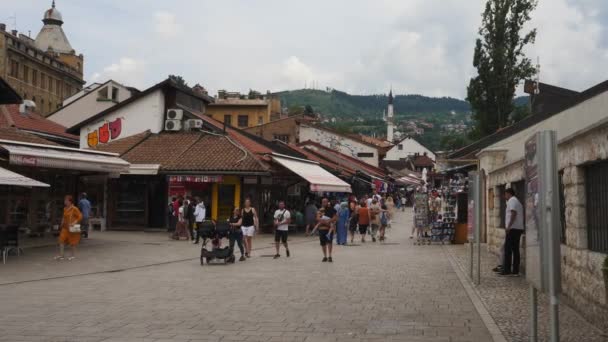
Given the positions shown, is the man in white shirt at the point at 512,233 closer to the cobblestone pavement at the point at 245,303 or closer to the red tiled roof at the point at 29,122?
the cobblestone pavement at the point at 245,303

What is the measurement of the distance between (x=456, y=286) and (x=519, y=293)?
1370 millimetres

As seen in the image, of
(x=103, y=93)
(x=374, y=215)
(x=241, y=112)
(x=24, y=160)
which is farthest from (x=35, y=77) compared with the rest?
(x=24, y=160)

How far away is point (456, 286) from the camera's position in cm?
1219

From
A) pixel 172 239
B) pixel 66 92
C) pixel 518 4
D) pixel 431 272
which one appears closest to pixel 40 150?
pixel 172 239

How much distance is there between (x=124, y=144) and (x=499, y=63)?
2274cm

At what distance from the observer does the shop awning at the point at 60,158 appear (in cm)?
1861

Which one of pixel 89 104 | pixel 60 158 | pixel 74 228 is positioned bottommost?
pixel 74 228

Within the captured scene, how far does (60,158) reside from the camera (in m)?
20.0

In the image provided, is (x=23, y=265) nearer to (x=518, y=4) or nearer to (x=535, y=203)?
(x=535, y=203)

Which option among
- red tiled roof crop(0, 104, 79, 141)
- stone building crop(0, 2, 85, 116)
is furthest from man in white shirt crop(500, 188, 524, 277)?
stone building crop(0, 2, 85, 116)

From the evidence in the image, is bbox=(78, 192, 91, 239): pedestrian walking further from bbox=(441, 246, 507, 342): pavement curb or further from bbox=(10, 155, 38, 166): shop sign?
bbox=(441, 246, 507, 342): pavement curb

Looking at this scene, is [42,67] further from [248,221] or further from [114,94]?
[248,221]

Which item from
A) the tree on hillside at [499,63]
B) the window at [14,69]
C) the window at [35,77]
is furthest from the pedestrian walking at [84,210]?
the window at [35,77]

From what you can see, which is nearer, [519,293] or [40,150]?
[519,293]
